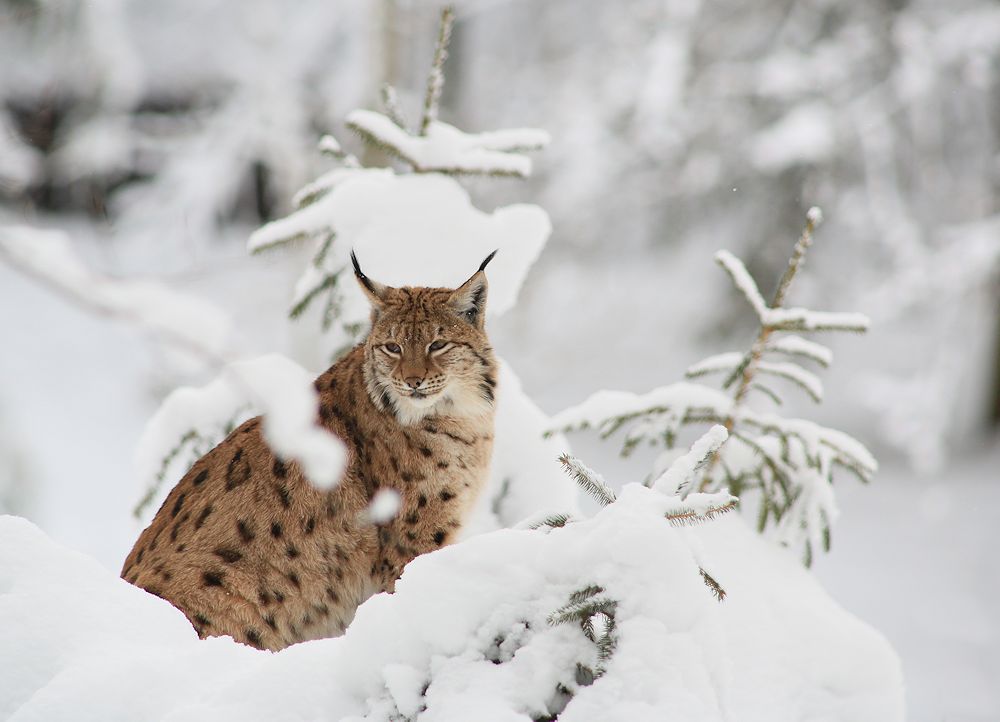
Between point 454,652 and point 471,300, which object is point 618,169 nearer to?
point 471,300

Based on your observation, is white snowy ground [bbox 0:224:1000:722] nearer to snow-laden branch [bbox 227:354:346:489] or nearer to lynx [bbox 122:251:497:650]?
lynx [bbox 122:251:497:650]

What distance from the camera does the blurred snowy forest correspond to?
10.8m

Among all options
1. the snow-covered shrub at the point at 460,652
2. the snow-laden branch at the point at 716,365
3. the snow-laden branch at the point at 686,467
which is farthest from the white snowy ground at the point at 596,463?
the snow-laden branch at the point at 686,467

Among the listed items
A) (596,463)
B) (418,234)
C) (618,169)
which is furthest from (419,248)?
(618,169)

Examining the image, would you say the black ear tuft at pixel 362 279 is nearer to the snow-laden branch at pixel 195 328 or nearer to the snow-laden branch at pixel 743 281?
the snow-laden branch at pixel 743 281

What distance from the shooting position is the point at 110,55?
360 inches

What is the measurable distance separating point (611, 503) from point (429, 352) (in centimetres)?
151

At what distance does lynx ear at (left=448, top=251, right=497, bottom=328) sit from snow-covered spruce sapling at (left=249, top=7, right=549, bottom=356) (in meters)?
0.62

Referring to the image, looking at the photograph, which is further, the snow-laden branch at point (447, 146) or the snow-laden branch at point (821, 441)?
the snow-laden branch at point (447, 146)

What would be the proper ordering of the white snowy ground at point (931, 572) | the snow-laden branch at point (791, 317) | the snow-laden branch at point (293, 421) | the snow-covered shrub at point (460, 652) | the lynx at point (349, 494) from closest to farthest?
the snow-laden branch at point (293, 421) → the snow-covered shrub at point (460, 652) → the lynx at point (349, 494) → the snow-laden branch at point (791, 317) → the white snowy ground at point (931, 572)

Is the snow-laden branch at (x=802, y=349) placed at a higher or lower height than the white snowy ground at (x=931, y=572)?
lower

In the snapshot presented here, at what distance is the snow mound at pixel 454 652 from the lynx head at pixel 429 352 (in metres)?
1.39

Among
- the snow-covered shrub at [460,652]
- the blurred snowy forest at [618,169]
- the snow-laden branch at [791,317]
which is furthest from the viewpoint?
the blurred snowy forest at [618,169]

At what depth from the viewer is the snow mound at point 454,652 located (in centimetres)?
163
